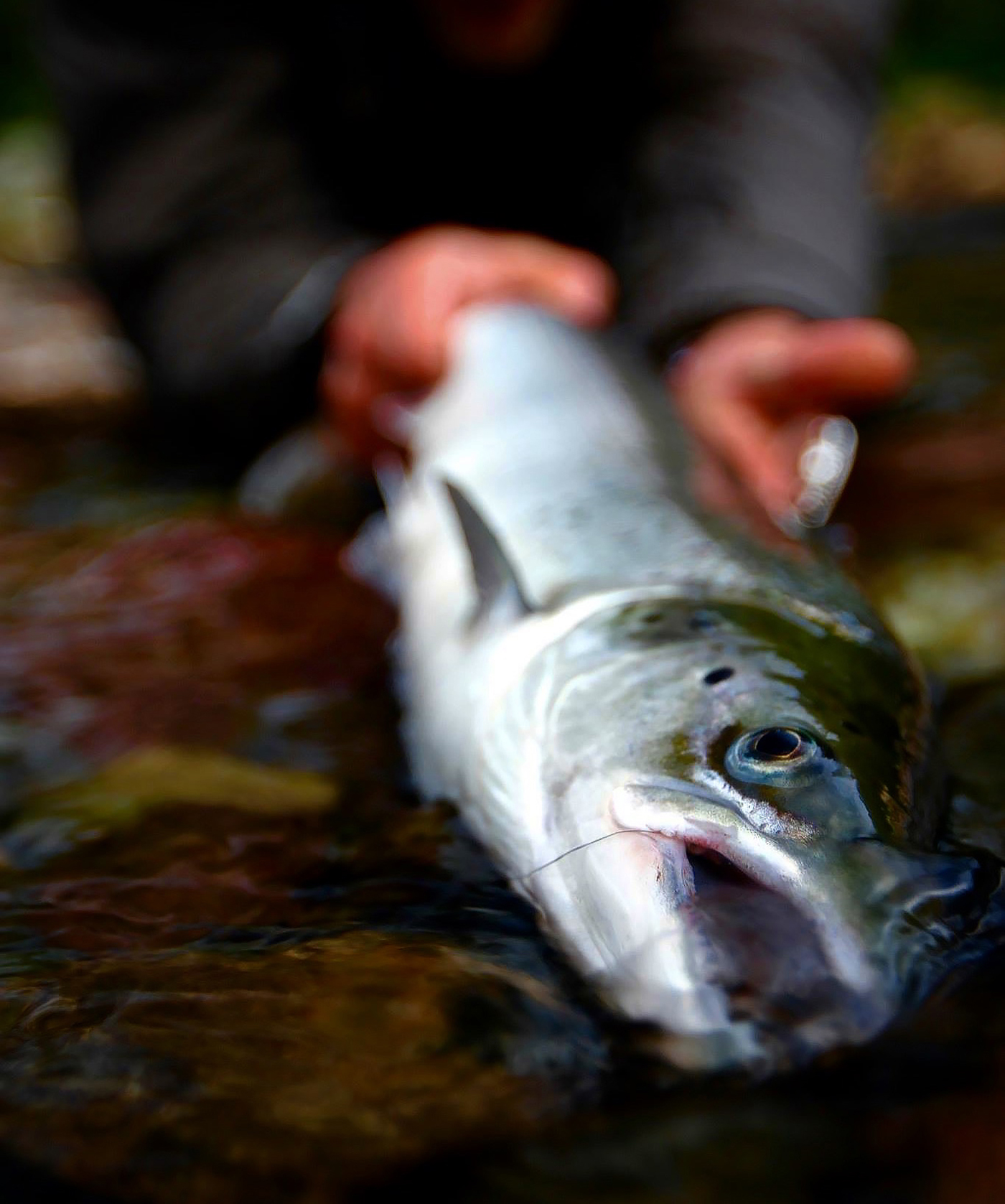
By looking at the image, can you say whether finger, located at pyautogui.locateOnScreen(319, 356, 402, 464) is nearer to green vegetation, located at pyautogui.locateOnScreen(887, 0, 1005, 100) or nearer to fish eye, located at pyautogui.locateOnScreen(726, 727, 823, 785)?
fish eye, located at pyautogui.locateOnScreen(726, 727, 823, 785)

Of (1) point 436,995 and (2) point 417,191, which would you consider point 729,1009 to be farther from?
(2) point 417,191

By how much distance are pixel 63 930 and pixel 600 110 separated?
10.4 feet

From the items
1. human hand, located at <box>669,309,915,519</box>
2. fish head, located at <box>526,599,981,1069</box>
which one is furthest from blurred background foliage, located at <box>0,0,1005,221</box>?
fish head, located at <box>526,599,981,1069</box>

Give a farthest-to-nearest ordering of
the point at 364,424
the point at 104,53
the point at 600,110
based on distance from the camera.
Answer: the point at 600,110, the point at 104,53, the point at 364,424

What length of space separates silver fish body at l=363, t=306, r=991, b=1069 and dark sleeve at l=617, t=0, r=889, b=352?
108cm

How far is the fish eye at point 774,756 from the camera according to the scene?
35.7 inches

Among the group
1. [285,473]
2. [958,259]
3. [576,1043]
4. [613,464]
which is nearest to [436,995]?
[576,1043]

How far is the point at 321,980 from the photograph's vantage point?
87 cm

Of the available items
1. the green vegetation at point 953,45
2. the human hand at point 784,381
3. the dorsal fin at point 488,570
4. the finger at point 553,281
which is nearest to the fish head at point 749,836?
the dorsal fin at point 488,570

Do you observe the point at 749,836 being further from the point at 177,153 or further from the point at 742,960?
the point at 177,153

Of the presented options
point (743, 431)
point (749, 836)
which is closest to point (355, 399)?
point (743, 431)

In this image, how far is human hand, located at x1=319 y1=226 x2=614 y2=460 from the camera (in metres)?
2.24

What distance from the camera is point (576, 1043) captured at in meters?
0.80

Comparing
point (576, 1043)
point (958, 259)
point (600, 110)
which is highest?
point (600, 110)
